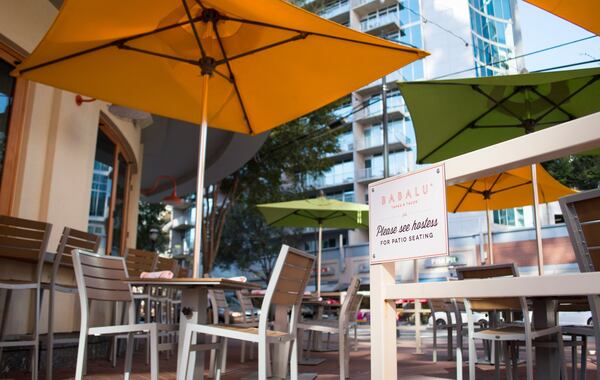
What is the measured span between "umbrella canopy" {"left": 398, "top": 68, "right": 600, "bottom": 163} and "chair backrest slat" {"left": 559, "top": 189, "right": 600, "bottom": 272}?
225 cm

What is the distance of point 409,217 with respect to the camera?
71.6 inches

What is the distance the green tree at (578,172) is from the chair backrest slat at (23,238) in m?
9.76

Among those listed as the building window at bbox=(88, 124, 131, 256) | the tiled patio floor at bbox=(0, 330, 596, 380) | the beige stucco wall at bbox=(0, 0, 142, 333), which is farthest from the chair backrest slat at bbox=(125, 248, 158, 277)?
the building window at bbox=(88, 124, 131, 256)

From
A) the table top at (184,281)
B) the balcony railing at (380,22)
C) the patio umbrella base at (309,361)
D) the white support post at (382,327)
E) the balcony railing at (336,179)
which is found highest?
the balcony railing at (380,22)

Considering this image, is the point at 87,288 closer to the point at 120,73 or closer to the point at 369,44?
the point at 120,73

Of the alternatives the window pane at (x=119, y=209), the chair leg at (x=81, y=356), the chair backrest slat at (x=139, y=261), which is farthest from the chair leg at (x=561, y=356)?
the window pane at (x=119, y=209)

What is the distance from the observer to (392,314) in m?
1.94

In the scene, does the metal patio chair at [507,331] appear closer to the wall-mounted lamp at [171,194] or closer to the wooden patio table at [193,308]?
the wooden patio table at [193,308]

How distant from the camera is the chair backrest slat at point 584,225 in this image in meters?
2.22

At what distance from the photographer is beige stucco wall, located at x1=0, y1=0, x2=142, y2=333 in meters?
4.96

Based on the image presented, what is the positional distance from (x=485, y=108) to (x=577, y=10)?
1815mm

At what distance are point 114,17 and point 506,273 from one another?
3.36 m

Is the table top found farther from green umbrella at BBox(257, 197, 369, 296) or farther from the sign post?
green umbrella at BBox(257, 197, 369, 296)

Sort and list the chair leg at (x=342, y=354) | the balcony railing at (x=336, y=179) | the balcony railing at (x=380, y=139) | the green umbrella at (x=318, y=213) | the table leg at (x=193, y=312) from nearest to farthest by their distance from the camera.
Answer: the table leg at (x=193, y=312) → the chair leg at (x=342, y=354) → the green umbrella at (x=318, y=213) → the balcony railing at (x=380, y=139) → the balcony railing at (x=336, y=179)
